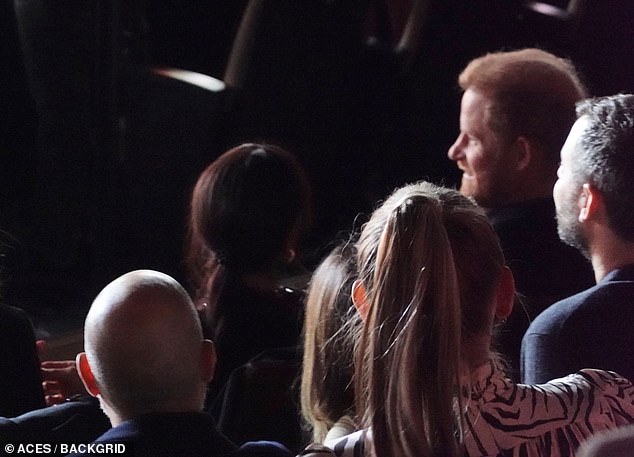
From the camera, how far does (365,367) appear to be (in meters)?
1.25

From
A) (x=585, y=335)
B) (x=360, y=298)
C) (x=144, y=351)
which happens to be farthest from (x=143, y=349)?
(x=585, y=335)

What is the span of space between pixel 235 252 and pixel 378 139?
75.7 inches

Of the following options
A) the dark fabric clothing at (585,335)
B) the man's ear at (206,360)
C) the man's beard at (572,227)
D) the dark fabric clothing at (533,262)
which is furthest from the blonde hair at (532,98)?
the man's ear at (206,360)

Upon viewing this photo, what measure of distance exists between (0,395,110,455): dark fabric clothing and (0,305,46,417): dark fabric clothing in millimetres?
136

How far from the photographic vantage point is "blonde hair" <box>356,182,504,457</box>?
1184 millimetres

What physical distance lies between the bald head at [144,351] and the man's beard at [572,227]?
652 mm

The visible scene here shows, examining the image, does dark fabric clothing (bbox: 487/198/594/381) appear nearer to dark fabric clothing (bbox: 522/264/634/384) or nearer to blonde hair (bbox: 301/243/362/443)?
dark fabric clothing (bbox: 522/264/634/384)

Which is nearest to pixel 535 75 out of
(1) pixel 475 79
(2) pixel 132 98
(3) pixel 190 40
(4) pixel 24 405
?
(1) pixel 475 79

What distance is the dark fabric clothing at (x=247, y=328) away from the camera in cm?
175

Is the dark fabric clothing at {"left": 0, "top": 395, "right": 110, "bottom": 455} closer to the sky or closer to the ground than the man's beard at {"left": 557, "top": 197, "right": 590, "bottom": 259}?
closer to the ground

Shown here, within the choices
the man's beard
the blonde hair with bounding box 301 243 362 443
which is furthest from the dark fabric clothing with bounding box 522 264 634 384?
the blonde hair with bounding box 301 243 362 443

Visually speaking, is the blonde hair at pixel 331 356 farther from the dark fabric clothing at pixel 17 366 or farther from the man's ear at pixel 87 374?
the dark fabric clothing at pixel 17 366

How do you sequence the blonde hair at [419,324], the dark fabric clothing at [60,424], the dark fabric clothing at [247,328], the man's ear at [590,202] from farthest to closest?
1. the dark fabric clothing at [247,328]
2. the man's ear at [590,202]
3. the dark fabric clothing at [60,424]
4. the blonde hair at [419,324]

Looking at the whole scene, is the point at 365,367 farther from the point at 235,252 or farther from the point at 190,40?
the point at 190,40
